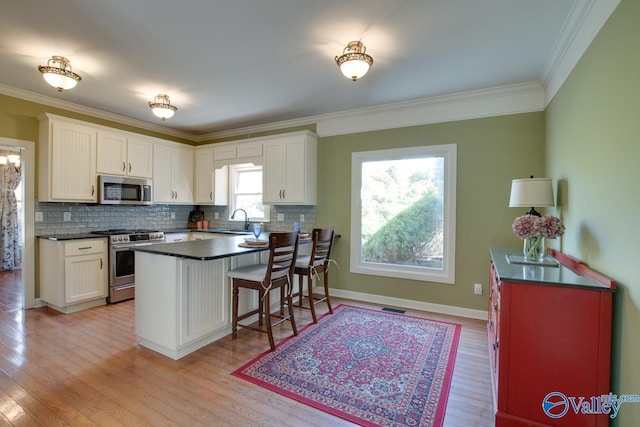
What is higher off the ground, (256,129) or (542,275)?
(256,129)

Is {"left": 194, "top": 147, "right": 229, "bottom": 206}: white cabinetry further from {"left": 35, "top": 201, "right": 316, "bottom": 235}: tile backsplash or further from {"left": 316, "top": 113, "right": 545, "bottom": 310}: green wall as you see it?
{"left": 316, "top": 113, "right": 545, "bottom": 310}: green wall

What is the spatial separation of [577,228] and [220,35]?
9.67 feet

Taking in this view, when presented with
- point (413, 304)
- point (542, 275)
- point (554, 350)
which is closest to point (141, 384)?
point (554, 350)

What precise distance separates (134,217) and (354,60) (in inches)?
164

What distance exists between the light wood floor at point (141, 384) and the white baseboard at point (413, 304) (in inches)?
16.8

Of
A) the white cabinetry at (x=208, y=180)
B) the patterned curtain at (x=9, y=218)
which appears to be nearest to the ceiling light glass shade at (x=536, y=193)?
the white cabinetry at (x=208, y=180)

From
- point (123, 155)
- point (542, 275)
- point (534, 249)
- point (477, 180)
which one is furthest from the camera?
point (123, 155)

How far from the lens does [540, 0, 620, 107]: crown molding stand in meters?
1.75

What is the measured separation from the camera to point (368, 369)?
234 cm

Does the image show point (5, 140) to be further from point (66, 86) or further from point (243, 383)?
point (243, 383)

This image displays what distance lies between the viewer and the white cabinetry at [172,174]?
4.71 meters

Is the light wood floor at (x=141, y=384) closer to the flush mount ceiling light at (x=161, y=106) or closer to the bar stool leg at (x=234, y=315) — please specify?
the bar stool leg at (x=234, y=315)

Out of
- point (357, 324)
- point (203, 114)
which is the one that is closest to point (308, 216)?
point (357, 324)

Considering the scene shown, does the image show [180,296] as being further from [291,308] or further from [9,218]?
[9,218]
